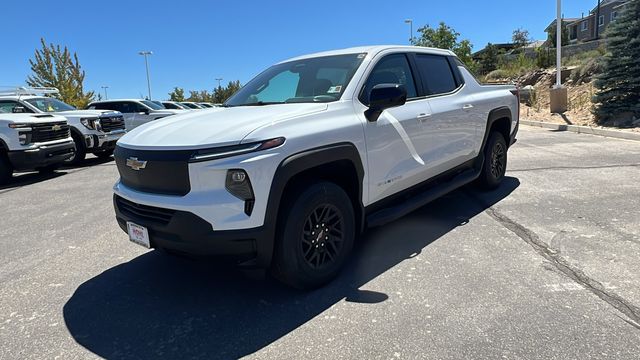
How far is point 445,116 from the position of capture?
462 cm

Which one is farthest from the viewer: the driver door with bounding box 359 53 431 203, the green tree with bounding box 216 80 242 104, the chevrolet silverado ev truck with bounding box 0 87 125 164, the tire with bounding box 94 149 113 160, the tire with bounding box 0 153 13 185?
the green tree with bounding box 216 80 242 104

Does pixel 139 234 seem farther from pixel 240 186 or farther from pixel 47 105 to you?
pixel 47 105

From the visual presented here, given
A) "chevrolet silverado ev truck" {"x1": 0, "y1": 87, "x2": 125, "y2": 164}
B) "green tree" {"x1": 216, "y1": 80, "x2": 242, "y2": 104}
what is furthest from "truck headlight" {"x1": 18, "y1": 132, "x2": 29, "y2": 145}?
"green tree" {"x1": 216, "y1": 80, "x2": 242, "y2": 104}

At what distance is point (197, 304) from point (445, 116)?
3003 mm

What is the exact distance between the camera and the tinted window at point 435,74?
4.63m

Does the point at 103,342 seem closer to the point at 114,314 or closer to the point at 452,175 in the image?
the point at 114,314

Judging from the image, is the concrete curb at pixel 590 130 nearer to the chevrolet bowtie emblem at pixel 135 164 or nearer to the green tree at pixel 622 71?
the green tree at pixel 622 71

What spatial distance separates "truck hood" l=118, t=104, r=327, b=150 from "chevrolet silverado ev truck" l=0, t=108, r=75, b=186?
6706mm

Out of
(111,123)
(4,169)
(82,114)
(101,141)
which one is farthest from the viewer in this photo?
(111,123)

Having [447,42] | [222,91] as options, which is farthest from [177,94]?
[447,42]

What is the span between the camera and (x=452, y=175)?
5160mm

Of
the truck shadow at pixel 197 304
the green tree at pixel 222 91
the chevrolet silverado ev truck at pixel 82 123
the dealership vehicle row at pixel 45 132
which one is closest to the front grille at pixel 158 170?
the truck shadow at pixel 197 304

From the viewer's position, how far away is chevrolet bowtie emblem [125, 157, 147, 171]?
3091 mm

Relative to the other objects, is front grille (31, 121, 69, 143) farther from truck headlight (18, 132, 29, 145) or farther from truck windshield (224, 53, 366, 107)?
truck windshield (224, 53, 366, 107)
